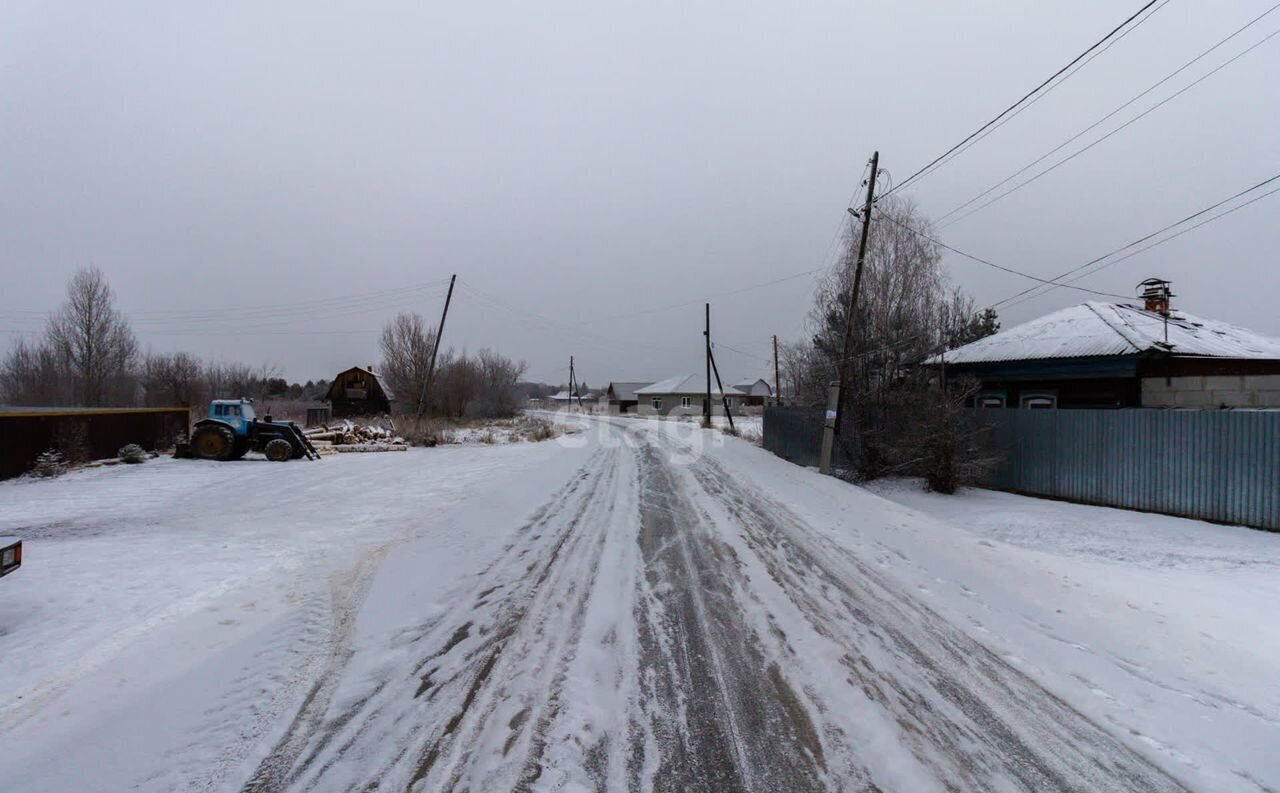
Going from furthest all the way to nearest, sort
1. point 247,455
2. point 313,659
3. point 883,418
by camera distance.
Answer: point 247,455 → point 883,418 → point 313,659

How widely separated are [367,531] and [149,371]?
→ 54443 millimetres

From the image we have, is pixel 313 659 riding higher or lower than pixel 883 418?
lower

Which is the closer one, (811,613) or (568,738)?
(568,738)

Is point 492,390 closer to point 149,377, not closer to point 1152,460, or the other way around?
point 149,377

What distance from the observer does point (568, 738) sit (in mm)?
3252

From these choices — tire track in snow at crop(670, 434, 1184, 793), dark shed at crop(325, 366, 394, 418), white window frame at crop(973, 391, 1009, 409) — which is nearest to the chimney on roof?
white window frame at crop(973, 391, 1009, 409)

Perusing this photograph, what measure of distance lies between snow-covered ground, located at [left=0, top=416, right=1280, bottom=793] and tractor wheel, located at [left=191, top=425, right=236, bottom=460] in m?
10.3

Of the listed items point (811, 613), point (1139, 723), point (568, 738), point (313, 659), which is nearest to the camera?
point (568, 738)

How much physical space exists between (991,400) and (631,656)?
1709cm

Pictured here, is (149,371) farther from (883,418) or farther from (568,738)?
(568,738)

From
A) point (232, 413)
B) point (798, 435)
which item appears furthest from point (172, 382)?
point (798, 435)

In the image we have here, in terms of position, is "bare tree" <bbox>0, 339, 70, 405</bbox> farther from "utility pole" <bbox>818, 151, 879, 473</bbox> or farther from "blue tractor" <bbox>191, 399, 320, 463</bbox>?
"utility pole" <bbox>818, 151, 879, 473</bbox>

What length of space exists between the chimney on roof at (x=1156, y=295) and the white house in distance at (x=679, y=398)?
177 ft

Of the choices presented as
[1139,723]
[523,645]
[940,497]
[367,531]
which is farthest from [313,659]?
[940,497]
